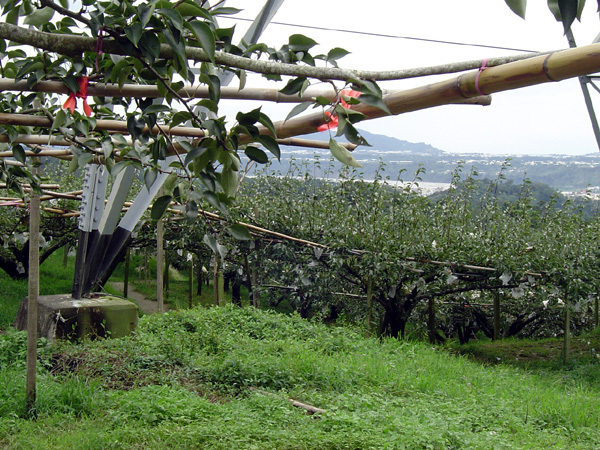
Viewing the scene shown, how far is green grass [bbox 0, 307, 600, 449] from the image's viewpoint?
134 inches

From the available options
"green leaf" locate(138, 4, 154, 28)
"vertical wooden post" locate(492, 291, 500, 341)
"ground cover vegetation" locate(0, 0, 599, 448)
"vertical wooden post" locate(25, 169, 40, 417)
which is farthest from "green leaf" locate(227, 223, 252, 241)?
"vertical wooden post" locate(492, 291, 500, 341)

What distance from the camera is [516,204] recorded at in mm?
8898

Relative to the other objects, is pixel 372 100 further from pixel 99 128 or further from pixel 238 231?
pixel 99 128

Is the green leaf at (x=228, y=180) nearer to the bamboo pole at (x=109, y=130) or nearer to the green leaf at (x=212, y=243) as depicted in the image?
the green leaf at (x=212, y=243)

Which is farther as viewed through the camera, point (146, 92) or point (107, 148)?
point (107, 148)

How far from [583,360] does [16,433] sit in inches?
262

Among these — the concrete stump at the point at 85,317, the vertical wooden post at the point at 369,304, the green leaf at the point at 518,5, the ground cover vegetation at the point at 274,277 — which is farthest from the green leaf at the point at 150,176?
the vertical wooden post at the point at 369,304

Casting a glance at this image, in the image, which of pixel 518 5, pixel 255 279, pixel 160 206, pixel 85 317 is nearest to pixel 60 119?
pixel 160 206

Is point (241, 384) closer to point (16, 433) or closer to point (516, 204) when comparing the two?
point (16, 433)

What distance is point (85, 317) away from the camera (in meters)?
5.86

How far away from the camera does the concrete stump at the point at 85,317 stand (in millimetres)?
5672

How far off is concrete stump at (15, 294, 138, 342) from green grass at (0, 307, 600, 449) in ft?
0.76

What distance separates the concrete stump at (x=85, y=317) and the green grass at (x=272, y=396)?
23 centimetres

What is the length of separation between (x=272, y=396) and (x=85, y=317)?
8.32 feet
